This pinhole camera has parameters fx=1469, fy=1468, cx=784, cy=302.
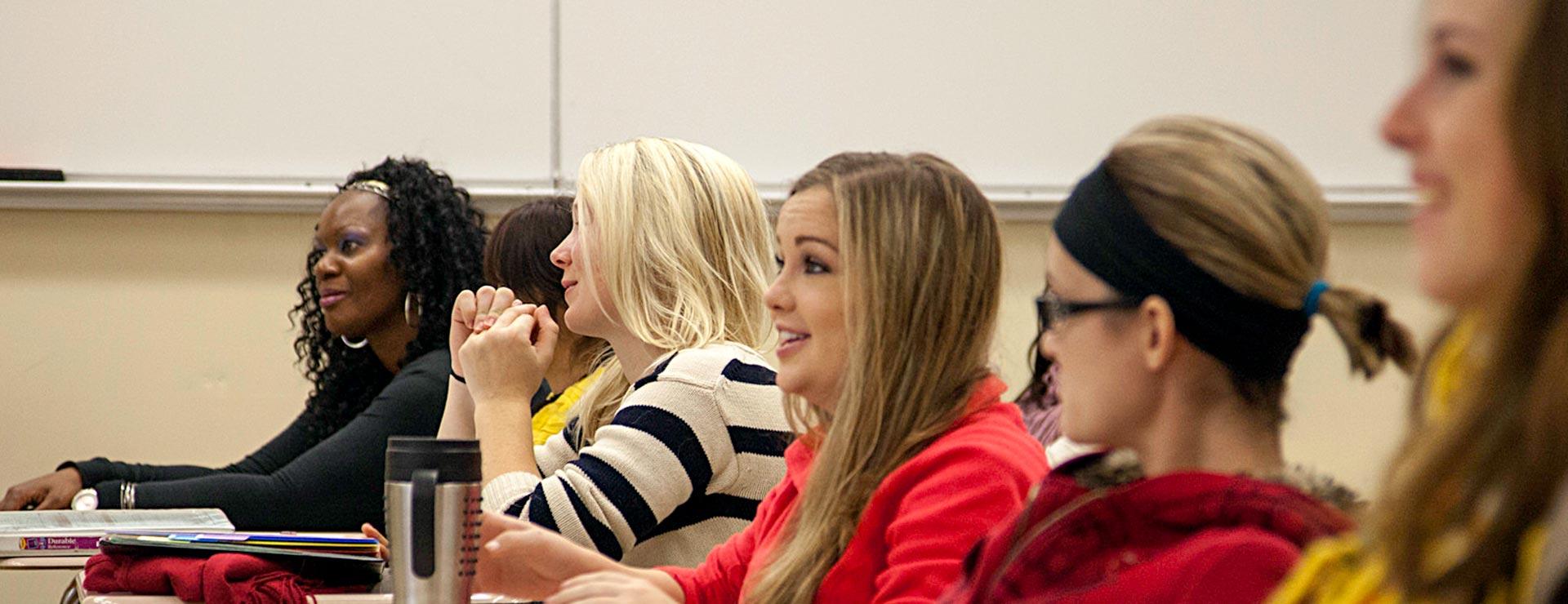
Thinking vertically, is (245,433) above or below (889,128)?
below

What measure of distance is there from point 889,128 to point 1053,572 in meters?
2.60

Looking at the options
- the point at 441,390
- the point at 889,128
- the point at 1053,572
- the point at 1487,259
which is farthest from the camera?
the point at 889,128

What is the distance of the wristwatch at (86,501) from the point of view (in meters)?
2.80

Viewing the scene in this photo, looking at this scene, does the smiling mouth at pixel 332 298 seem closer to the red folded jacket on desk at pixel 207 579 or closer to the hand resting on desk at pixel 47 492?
the hand resting on desk at pixel 47 492

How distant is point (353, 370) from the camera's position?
3.36 meters

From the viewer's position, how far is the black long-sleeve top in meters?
2.79

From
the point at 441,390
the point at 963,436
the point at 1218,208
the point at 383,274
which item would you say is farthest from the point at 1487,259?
the point at 383,274

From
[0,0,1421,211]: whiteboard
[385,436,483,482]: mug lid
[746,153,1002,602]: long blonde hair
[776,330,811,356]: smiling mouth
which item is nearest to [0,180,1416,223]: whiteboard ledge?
[0,0,1421,211]: whiteboard

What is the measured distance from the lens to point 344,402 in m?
3.34

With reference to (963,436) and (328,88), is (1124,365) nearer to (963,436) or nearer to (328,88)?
(963,436)

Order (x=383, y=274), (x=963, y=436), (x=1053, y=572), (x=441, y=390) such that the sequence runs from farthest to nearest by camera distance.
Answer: (x=383, y=274)
(x=441, y=390)
(x=963, y=436)
(x=1053, y=572)

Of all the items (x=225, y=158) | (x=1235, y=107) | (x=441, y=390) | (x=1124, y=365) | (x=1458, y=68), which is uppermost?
(x=1458, y=68)

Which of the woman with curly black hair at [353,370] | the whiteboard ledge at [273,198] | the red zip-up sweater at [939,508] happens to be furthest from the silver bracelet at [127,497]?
the red zip-up sweater at [939,508]

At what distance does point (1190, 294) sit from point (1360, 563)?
0.26 metres
